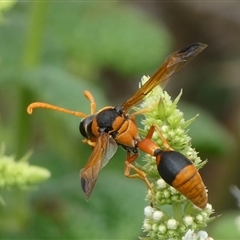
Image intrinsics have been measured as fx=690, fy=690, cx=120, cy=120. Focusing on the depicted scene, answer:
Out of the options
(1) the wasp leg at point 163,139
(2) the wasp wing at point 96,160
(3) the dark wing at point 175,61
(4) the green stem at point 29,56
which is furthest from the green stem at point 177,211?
(4) the green stem at point 29,56

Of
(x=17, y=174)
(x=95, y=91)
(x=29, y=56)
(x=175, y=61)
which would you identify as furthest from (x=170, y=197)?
(x=95, y=91)

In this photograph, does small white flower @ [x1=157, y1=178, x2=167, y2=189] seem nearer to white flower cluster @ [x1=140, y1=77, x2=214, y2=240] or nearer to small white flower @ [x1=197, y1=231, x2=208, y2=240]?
white flower cluster @ [x1=140, y1=77, x2=214, y2=240]

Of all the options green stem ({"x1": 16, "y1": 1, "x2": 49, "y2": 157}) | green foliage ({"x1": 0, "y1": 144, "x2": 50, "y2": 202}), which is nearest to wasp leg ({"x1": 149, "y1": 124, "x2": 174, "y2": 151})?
green foliage ({"x1": 0, "y1": 144, "x2": 50, "y2": 202})

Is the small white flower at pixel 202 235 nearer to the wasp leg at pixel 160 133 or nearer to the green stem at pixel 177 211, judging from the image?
the green stem at pixel 177 211

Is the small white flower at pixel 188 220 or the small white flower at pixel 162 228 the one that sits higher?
the small white flower at pixel 162 228

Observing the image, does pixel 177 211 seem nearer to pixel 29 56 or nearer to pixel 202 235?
pixel 202 235

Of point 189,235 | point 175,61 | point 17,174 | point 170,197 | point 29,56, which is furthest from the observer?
point 29,56

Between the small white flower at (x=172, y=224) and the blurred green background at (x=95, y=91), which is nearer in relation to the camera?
the small white flower at (x=172, y=224)
